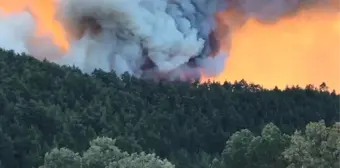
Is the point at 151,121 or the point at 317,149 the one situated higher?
the point at 151,121

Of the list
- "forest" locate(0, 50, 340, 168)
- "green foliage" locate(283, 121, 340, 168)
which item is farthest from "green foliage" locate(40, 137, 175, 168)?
"green foliage" locate(283, 121, 340, 168)

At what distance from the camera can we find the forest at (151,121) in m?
30.3

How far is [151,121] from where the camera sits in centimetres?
6456

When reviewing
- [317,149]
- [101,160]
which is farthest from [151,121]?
[317,149]

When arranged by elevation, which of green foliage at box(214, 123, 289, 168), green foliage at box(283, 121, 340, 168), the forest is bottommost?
green foliage at box(283, 121, 340, 168)

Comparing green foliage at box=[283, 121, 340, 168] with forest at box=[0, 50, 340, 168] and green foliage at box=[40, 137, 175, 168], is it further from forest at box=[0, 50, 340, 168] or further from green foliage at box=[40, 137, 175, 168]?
green foliage at box=[40, 137, 175, 168]

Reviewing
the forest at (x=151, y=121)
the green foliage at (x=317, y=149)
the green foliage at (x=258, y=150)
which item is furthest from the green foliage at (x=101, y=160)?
the green foliage at (x=258, y=150)

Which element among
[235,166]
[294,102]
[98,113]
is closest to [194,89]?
[294,102]

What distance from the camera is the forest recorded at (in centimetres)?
3034

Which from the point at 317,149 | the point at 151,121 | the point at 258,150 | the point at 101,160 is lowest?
the point at 317,149

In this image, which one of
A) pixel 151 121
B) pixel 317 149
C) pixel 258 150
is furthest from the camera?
pixel 151 121

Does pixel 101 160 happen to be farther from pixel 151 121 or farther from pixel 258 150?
pixel 151 121

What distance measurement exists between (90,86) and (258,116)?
51.6 feet

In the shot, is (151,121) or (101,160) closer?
(101,160)
